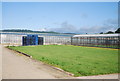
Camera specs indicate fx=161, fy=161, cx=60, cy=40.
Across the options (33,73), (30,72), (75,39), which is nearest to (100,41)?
(75,39)

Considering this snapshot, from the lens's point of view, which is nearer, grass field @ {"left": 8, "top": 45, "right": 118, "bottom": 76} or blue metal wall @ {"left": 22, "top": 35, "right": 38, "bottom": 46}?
grass field @ {"left": 8, "top": 45, "right": 118, "bottom": 76}

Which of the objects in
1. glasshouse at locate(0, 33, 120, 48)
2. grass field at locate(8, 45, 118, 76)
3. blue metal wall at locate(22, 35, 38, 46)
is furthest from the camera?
blue metal wall at locate(22, 35, 38, 46)

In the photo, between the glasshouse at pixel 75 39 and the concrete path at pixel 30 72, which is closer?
the concrete path at pixel 30 72

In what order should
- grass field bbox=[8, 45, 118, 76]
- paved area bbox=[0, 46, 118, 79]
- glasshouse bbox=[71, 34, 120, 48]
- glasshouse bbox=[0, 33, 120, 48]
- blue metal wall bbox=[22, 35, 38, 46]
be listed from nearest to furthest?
paved area bbox=[0, 46, 118, 79]
grass field bbox=[8, 45, 118, 76]
glasshouse bbox=[71, 34, 120, 48]
glasshouse bbox=[0, 33, 120, 48]
blue metal wall bbox=[22, 35, 38, 46]

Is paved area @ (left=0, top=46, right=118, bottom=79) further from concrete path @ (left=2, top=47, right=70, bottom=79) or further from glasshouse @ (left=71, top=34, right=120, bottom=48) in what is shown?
glasshouse @ (left=71, top=34, right=120, bottom=48)

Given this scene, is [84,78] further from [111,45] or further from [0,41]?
[0,41]

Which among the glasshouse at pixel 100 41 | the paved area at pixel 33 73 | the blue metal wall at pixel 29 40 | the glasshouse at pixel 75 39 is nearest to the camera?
the paved area at pixel 33 73

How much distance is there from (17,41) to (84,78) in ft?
165

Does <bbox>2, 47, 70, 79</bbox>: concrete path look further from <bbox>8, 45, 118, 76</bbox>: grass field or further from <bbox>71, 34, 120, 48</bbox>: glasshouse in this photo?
<bbox>71, 34, 120, 48</bbox>: glasshouse

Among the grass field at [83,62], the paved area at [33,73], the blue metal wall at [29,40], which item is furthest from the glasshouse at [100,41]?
the paved area at [33,73]

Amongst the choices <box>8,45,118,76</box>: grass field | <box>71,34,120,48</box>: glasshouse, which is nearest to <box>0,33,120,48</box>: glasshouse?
<box>71,34,120,48</box>: glasshouse

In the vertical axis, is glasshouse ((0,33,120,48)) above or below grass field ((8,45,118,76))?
above

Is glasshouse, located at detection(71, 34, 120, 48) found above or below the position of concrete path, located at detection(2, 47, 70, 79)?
above

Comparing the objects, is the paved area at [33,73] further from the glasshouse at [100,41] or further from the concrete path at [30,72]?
the glasshouse at [100,41]
